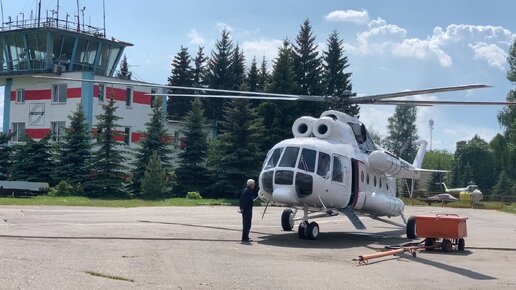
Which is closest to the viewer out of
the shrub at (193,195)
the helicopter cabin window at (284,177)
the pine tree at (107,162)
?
the helicopter cabin window at (284,177)

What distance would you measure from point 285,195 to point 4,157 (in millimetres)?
37465

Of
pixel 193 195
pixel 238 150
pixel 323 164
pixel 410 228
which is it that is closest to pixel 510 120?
pixel 238 150

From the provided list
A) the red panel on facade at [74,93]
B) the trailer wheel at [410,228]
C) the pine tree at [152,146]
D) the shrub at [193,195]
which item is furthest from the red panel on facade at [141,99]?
the trailer wheel at [410,228]

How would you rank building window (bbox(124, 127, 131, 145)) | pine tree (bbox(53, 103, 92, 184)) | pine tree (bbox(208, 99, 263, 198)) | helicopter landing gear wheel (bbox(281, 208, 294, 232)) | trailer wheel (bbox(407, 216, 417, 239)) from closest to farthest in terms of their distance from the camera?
helicopter landing gear wheel (bbox(281, 208, 294, 232)), trailer wheel (bbox(407, 216, 417, 239)), pine tree (bbox(53, 103, 92, 184)), pine tree (bbox(208, 99, 263, 198)), building window (bbox(124, 127, 131, 145))

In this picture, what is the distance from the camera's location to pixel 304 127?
792 inches

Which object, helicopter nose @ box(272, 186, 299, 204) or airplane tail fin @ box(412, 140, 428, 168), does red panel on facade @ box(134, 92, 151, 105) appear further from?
helicopter nose @ box(272, 186, 299, 204)

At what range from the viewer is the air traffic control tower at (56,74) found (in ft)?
170

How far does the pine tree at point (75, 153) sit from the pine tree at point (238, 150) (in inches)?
374

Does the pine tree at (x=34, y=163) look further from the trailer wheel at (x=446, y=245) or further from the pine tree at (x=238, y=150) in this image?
the trailer wheel at (x=446, y=245)

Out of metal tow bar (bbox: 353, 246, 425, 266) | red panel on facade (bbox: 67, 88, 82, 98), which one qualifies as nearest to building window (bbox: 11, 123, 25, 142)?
red panel on facade (bbox: 67, 88, 82, 98)

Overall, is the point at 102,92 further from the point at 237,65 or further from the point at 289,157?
the point at 289,157

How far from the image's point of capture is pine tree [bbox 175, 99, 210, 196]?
172 feet

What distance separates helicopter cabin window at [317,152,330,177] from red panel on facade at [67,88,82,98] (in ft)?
121

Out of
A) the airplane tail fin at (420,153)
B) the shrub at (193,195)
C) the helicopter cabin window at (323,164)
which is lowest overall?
the shrub at (193,195)
